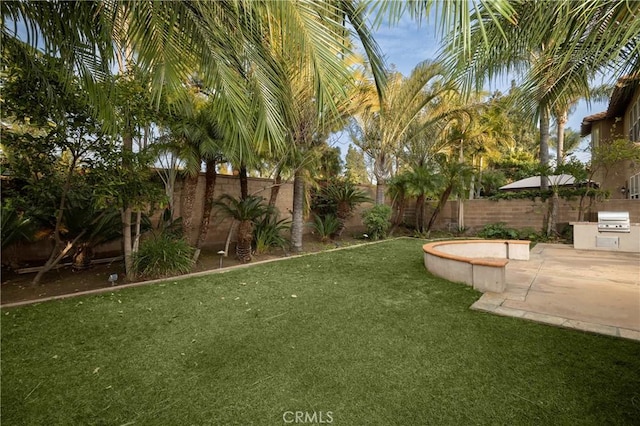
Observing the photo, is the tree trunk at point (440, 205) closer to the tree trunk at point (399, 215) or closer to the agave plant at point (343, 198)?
the tree trunk at point (399, 215)

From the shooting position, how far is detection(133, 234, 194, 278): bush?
5.57m

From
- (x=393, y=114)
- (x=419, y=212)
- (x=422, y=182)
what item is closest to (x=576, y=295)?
(x=422, y=182)

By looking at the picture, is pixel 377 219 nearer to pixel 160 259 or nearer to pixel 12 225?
pixel 160 259

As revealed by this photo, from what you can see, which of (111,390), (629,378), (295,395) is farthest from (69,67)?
(629,378)

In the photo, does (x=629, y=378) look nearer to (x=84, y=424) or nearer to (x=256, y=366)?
(x=256, y=366)

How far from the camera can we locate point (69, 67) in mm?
3600

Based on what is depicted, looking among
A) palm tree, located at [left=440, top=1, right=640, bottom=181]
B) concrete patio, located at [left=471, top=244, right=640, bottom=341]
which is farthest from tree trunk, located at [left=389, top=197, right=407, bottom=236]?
palm tree, located at [left=440, top=1, right=640, bottom=181]

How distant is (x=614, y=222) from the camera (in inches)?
341

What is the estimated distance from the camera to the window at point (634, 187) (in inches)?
492

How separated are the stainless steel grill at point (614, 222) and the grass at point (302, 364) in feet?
25.3

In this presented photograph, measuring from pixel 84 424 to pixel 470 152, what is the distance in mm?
18048

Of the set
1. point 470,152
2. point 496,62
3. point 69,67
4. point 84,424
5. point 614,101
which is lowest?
point 84,424

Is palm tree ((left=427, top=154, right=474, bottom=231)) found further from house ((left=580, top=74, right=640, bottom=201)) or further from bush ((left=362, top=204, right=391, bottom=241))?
house ((left=580, top=74, right=640, bottom=201))

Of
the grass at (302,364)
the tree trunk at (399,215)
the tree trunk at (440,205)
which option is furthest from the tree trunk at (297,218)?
the tree trunk at (440,205)
